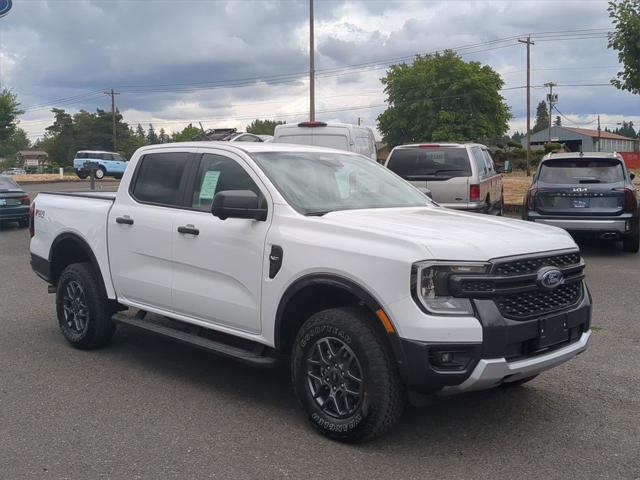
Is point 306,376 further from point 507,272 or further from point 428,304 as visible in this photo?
point 507,272

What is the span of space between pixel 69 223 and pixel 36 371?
55.5 inches

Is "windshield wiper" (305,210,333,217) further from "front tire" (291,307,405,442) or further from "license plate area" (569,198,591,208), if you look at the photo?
"license plate area" (569,198,591,208)

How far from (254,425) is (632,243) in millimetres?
9366

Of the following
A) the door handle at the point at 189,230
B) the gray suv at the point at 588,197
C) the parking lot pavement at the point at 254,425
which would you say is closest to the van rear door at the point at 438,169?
the gray suv at the point at 588,197

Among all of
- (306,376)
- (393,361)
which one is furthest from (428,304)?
Result: (306,376)

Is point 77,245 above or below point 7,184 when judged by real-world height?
below

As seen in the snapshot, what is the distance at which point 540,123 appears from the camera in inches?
5704

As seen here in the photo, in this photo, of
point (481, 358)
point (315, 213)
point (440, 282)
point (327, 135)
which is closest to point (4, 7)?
point (327, 135)

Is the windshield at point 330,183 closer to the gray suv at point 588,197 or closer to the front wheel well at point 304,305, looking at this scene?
the front wheel well at point 304,305

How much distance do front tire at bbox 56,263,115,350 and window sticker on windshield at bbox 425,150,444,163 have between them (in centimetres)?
766

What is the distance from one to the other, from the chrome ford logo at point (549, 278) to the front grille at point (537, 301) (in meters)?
0.05

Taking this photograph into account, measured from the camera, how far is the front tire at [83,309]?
6125 mm

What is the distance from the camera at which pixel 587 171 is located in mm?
11633

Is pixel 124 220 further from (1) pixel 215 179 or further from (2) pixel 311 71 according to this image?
(2) pixel 311 71
